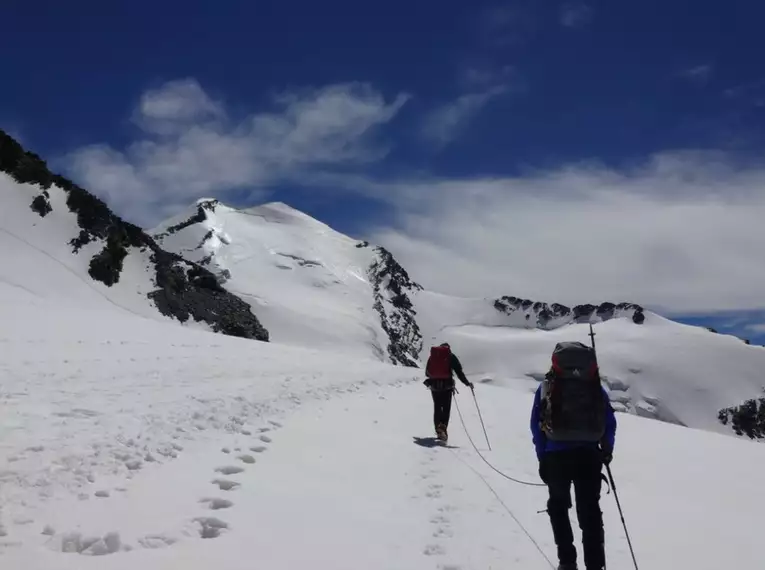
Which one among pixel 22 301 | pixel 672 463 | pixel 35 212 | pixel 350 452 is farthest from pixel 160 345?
pixel 35 212

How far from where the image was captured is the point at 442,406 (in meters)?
13.9

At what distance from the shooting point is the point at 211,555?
5715 millimetres

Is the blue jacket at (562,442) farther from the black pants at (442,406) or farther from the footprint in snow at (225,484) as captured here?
the black pants at (442,406)

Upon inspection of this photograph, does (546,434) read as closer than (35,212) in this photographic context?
Yes

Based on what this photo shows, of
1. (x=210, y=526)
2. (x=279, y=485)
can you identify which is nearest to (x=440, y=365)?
(x=279, y=485)

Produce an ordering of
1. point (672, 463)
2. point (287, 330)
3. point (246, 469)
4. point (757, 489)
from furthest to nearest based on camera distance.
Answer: point (287, 330) → point (672, 463) → point (757, 489) → point (246, 469)

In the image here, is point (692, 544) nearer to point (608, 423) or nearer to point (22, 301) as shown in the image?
point (608, 423)

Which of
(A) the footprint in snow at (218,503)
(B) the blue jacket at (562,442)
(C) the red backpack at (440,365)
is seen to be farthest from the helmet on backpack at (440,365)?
(A) the footprint in snow at (218,503)

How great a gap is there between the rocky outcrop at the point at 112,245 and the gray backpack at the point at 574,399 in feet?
163

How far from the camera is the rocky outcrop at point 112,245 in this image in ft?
172

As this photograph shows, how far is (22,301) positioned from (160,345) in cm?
1119

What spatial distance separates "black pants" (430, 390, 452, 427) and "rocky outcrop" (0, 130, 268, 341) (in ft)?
141

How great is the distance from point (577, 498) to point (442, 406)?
25.2ft

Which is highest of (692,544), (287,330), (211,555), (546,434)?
(287,330)
